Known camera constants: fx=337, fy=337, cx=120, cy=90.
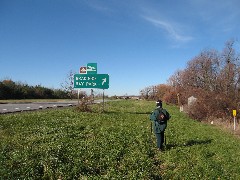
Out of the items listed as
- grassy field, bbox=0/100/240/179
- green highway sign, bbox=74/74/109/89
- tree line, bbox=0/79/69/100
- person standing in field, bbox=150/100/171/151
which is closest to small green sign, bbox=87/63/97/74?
green highway sign, bbox=74/74/109/89

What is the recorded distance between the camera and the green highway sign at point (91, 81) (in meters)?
31.1

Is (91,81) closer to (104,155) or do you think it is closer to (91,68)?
(91,68)

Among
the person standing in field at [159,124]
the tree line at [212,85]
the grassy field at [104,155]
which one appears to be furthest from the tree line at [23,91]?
the person standing in field at [159,124]

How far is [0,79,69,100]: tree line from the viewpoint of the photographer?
6619 centimetres

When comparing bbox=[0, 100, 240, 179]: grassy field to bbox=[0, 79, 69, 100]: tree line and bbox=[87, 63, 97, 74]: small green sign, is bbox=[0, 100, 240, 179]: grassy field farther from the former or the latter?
bbox=[0, 79, 69, 100]: tree line

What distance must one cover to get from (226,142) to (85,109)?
14481 mm

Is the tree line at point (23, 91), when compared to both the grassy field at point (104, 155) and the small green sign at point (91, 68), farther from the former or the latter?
the grassy field at point (104, 155)

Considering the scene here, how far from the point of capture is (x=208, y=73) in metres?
51.4

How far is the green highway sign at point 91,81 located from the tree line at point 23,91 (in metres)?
38.3

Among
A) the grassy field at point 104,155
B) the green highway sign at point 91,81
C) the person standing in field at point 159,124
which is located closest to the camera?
the grassy field at point 104,155

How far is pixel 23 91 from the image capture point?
7200cm

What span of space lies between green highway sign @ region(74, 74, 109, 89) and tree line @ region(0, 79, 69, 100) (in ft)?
126

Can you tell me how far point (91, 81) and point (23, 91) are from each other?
4455 cm

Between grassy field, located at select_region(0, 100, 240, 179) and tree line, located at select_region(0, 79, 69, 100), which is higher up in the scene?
tree line, located at select_region(0, 79, 69, 100)
